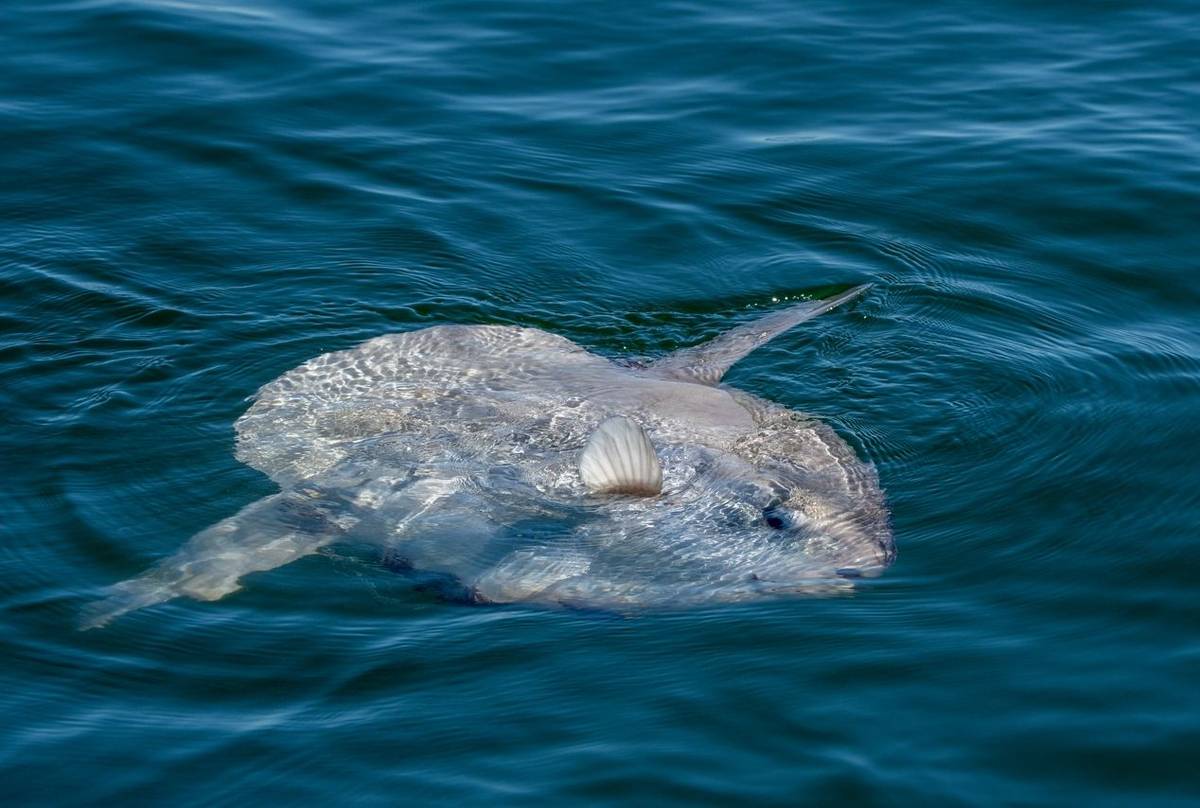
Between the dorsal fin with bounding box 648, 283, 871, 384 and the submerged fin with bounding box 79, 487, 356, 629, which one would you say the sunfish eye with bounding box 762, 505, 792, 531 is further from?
the submerged fin with bounding box 79, 487, 356, 629

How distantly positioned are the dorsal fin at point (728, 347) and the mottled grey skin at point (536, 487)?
0.02 m

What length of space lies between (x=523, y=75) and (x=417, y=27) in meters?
2.11

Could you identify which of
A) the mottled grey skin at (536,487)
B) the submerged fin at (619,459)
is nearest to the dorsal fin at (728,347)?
the mottled grey skin at (536,487)

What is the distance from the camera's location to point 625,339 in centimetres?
1045

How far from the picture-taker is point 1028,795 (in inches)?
231

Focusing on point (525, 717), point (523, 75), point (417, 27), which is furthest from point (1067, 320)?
point (417, 27)

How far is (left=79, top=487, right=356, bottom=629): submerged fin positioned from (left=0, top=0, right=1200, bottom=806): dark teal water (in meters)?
0.13

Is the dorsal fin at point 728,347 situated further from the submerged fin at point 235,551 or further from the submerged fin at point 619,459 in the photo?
the submerged fin at point 235,551

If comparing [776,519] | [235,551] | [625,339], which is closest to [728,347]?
[625,339]

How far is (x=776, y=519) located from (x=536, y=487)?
1322 millimetres

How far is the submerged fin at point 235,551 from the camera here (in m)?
7.34

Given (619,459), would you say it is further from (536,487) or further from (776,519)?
(776,519)

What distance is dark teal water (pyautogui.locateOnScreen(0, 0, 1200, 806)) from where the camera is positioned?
6.29 m

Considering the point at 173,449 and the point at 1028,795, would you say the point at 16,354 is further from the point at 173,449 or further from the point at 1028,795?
the point at 1028,795
